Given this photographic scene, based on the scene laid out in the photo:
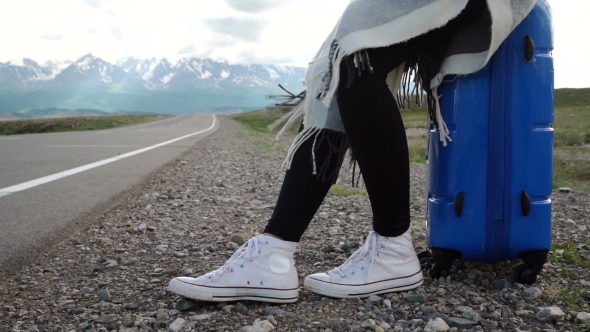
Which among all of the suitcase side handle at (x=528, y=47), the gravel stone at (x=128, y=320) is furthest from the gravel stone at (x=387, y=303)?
the suitcase side handle at (x=528, y=47)

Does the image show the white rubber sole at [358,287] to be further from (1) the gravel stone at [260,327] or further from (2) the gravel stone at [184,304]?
(2) the gravel stone at [184,304]

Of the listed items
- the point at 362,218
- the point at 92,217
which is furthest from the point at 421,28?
the point at 92,217

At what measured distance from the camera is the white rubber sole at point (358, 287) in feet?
6.46

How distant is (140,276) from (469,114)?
1.55 metres

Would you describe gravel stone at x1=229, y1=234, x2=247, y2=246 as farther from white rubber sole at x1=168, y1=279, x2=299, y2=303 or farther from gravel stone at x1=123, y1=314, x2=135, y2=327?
gravel stone at x1=123, y1=314, x2=135, y2=327

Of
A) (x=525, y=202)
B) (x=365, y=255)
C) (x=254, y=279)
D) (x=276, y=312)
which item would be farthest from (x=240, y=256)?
(x=525, y=202)

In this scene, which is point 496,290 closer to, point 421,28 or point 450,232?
point 450,232

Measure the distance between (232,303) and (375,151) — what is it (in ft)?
2.53

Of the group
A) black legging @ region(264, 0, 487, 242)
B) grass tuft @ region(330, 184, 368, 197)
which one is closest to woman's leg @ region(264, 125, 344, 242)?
black legging @ region(264, 0, 487, 242)

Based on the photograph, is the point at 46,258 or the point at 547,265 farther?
the point at 46,258

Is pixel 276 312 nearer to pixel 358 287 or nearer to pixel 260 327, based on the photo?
pixel 260 327

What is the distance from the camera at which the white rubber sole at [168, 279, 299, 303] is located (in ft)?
6.25

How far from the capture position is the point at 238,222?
3590 millimetres

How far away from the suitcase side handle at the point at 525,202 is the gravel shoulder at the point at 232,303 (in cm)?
31
